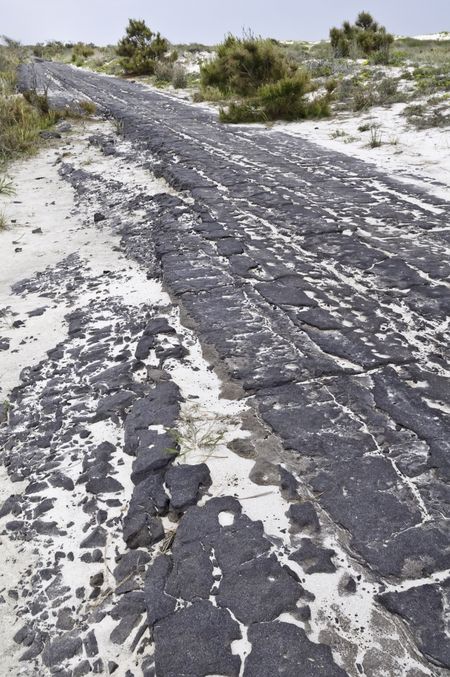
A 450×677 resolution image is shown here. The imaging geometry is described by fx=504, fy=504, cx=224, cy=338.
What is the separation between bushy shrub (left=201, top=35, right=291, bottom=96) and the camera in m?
11.9

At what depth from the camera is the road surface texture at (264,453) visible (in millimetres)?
1419

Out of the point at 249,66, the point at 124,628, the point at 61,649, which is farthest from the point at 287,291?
the point at 249,66

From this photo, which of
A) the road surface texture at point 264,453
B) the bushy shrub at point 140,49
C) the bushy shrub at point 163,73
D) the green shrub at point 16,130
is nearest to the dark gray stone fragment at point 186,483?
the road surface texture at point 264,453

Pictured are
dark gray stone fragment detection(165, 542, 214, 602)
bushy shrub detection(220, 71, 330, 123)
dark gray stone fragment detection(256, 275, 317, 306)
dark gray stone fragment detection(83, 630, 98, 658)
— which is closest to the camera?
dark gray stone fragment detection(83, 630, 98, 658)

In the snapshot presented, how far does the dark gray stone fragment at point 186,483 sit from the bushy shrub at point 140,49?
838 inches

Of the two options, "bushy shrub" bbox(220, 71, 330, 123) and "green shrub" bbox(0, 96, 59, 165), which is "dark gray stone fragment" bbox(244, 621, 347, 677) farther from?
"bushy shrub" bbox(220, 71, 330, 123)

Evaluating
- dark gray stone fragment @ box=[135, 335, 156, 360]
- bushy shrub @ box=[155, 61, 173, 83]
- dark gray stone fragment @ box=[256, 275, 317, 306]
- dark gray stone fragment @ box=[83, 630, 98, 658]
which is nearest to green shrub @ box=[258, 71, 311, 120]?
dark gray stone fragment @ box=[256, 275, 317, 306]

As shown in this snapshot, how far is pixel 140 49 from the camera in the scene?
22562 mm

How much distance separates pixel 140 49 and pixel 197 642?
1005 inches

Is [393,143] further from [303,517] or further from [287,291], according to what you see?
[303,517]

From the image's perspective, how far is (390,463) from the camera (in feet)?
6.30

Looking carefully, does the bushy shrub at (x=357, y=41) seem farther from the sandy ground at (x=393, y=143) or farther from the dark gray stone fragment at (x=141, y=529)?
the dark gray stone fragment at (x=141, y=529)

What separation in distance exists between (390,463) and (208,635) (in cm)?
92

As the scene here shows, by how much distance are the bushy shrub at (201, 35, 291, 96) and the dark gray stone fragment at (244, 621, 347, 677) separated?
475 inches
